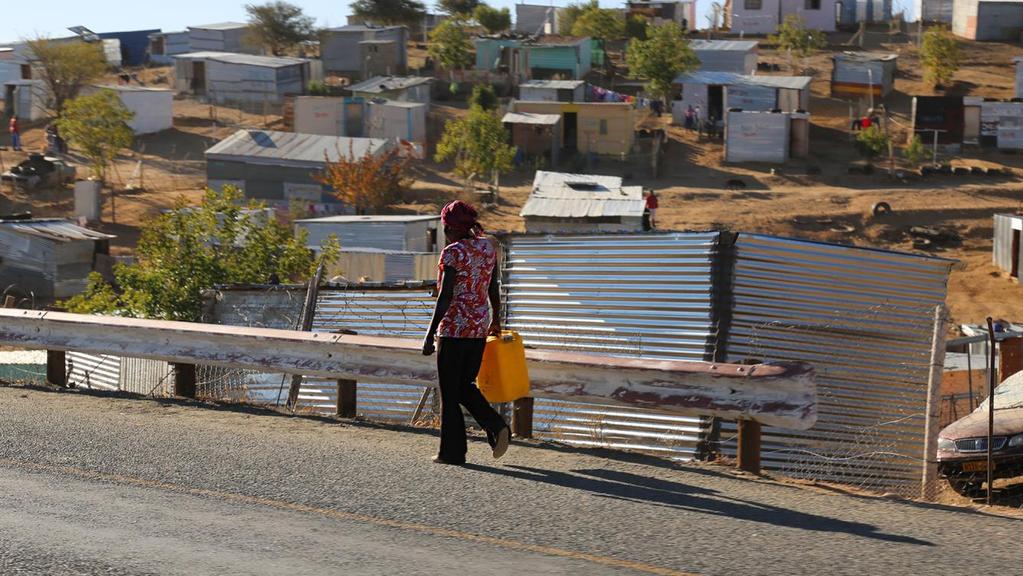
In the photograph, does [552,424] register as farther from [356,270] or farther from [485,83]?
[485,83]

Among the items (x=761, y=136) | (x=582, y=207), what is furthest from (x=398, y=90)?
(x=582, y=207)

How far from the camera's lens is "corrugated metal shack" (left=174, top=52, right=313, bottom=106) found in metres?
68.6

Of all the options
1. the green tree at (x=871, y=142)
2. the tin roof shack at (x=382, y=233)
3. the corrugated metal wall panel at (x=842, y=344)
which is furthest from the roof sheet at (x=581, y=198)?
the corrugated metal wall panel at (x=842, y=344)

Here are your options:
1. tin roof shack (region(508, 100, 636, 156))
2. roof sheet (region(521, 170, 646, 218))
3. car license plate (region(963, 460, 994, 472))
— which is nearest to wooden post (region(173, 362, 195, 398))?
car license plate (region(963, 460, 994, 472))

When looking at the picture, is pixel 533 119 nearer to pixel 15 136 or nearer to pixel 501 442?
pixel 15 136

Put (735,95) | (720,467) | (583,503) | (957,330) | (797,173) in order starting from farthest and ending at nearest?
(735,95) → (797,173) → (957,330) → (720,467) → (583,503)

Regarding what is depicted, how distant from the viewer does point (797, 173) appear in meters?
53.6

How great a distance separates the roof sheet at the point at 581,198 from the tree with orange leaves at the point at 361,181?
789 centimetres

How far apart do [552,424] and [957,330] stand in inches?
824

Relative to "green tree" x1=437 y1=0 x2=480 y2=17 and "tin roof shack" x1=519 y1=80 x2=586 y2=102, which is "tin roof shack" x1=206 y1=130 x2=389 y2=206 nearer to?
"tin roof shack" x1=519 y1=80 x2=586 y2=102

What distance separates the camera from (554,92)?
61875mm

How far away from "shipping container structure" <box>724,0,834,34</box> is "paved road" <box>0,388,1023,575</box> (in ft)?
261

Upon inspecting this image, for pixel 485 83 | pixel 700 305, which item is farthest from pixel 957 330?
pixel 485 83

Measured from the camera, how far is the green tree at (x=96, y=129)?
49.9m
